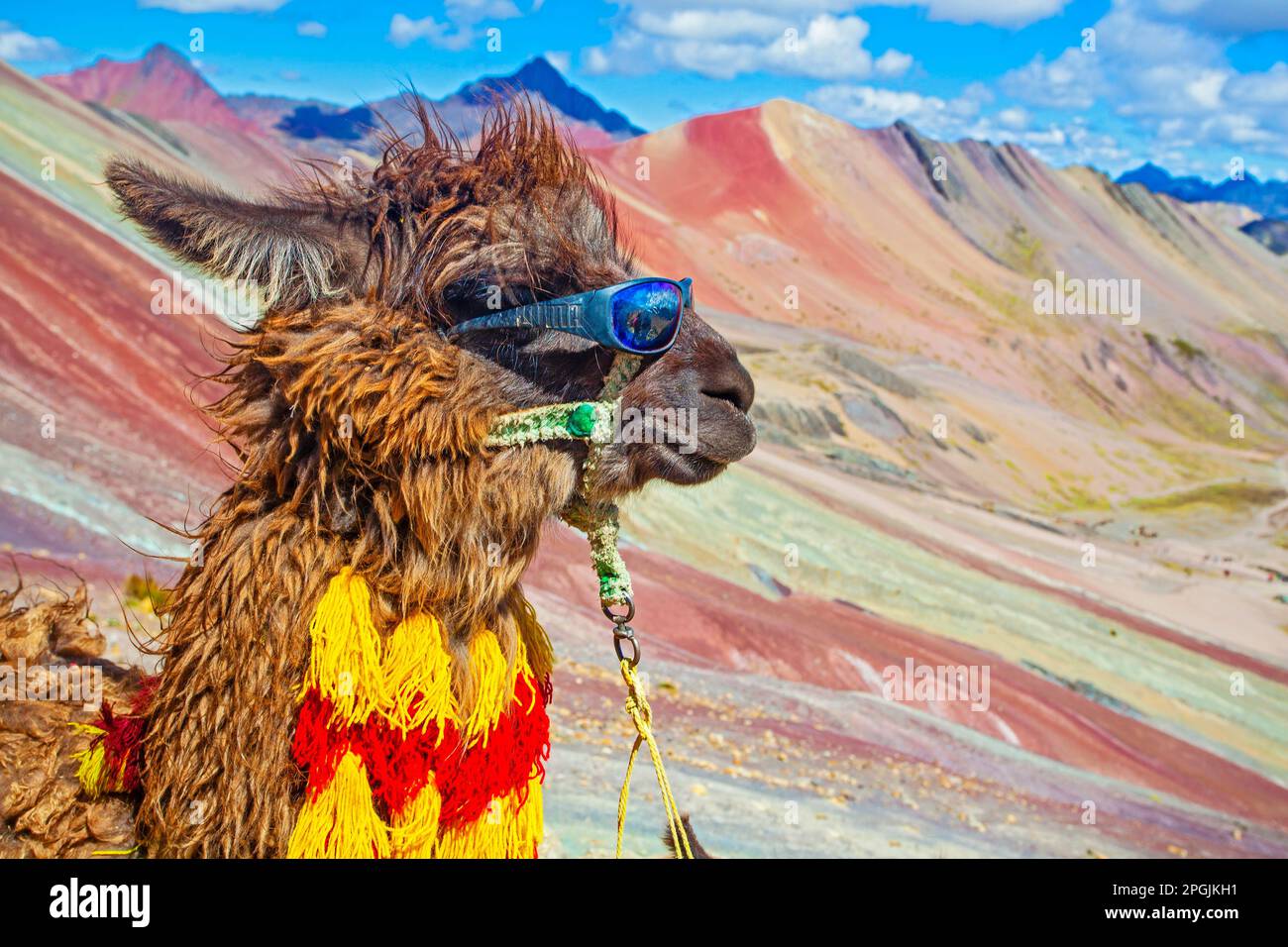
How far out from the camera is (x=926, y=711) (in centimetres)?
1195

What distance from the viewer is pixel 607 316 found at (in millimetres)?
2598

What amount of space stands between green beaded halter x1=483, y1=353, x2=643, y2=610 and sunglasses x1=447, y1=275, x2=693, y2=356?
0.08 m

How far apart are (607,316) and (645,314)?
0.31ft

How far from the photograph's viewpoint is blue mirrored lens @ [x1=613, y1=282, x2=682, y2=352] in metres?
2.60

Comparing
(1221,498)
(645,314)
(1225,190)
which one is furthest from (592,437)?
(1225,190)

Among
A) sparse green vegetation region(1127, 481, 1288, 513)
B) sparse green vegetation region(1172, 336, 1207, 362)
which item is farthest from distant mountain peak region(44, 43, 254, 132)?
sparse green vegetation region(1172, 336, 1207, 362)

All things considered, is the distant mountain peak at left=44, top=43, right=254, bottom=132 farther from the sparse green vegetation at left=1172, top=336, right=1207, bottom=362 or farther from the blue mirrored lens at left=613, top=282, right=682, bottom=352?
the sparse green vegetation at left=1172, top=336, right=1207, bottom=362

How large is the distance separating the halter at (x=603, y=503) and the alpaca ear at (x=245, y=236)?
54 cm

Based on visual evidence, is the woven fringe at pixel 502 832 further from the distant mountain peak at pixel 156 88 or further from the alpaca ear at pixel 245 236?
the distant mountain peak at pixel 156 88

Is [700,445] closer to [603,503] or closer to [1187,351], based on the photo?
[603,503]

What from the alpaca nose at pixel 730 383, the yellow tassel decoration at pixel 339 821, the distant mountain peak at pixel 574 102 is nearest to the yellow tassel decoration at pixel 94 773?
the yellow tassel decoration at pixel 339 821

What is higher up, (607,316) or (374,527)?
(607,316)

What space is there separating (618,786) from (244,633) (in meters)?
4.56
